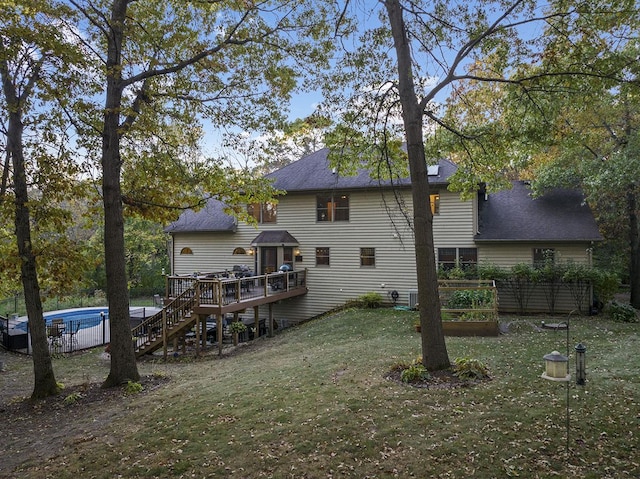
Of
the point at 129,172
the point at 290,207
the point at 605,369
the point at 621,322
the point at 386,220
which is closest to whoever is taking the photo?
the point at 605,369

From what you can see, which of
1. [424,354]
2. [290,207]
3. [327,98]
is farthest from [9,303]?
[424,354]

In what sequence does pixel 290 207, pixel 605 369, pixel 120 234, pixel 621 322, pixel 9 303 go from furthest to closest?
pixel 9 303
pixel 290 207
pixel 621 322
pixel 120 234
pixel 605 369

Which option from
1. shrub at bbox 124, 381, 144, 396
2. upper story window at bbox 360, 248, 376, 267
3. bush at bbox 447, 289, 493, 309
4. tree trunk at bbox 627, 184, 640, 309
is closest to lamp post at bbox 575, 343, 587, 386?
bush at bbox 447, 289, 493, 309

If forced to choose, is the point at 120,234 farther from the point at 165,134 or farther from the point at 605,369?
the point at 605,369

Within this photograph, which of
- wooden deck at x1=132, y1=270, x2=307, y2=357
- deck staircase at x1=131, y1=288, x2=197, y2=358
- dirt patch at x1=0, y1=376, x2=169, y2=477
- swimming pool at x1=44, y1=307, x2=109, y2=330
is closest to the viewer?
dirt patch at x1=0, y1=376, x2=169, y2=477

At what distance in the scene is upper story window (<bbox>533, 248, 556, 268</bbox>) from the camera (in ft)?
50.8

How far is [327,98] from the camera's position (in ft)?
31.2

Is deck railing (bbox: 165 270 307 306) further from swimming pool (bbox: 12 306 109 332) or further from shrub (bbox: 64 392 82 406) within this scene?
swimming pool (bbox: 12 306 109 332)

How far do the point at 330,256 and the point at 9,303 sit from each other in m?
22.6

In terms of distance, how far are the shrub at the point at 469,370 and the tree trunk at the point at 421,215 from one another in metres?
0.20

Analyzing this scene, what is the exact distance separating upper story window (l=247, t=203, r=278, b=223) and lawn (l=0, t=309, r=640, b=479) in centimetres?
1123

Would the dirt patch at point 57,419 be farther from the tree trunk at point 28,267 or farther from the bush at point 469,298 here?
the bush at point 469,298

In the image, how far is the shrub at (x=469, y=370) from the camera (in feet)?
23.2

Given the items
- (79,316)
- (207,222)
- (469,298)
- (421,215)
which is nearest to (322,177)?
(207,222)
